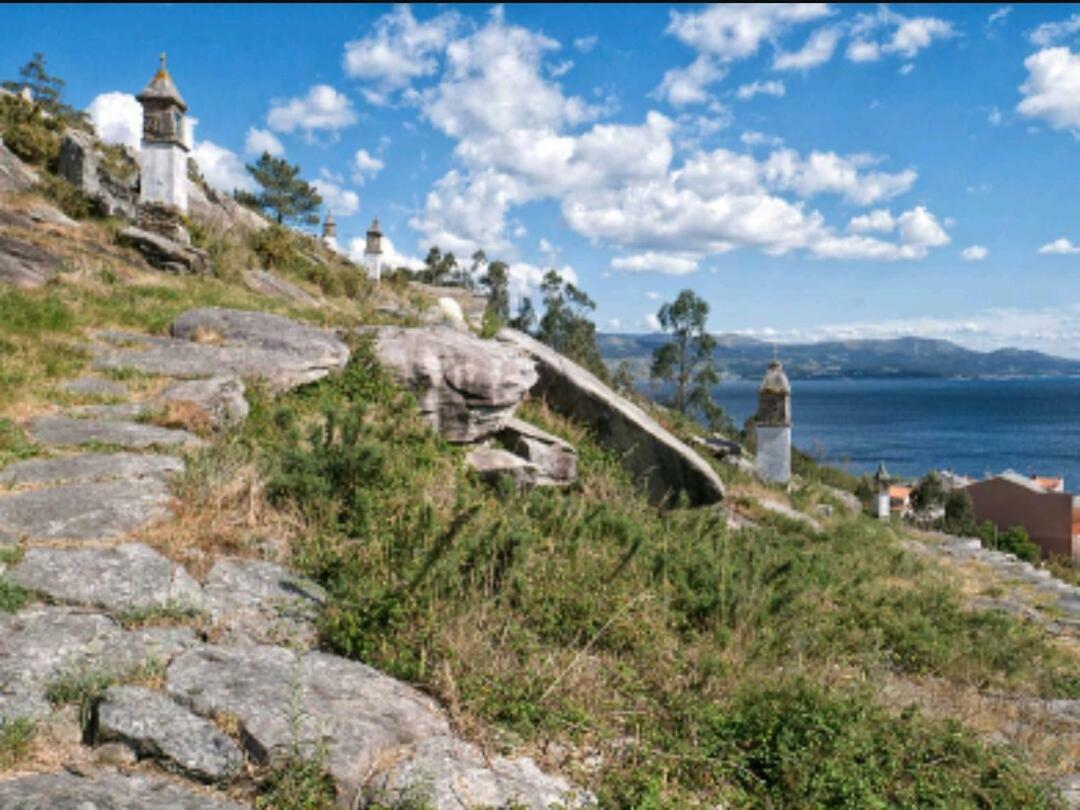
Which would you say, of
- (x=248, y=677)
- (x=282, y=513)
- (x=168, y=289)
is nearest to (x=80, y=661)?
(x=248, y=677)

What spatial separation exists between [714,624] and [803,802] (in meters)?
2.21

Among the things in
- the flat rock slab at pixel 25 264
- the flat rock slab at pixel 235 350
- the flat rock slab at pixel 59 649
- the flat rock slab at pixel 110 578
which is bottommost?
the flat rock slab at pixel 59 649

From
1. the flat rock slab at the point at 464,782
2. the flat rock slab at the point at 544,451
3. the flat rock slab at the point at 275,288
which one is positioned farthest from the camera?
the flat rock slab at the point at 275,288

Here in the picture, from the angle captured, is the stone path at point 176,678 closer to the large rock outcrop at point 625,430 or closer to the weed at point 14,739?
the weed at point 14,739

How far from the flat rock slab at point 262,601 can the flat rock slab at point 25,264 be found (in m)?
7.78

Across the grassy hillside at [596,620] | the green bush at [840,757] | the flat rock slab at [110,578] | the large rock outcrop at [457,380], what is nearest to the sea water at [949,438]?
the large rock outcrop at [457,380]

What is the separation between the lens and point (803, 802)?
3.77m

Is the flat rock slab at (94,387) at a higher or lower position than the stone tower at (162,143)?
lower

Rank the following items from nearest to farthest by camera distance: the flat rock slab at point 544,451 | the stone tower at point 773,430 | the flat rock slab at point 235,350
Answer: the flat rock slab at point 235,350, the flat rock slab at point 544,451, the stone tower at point 773,430

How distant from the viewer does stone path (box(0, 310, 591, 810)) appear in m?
3.04

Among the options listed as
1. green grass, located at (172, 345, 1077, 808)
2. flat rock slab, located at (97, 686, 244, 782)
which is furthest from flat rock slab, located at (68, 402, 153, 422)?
flat rock slab, located at (97, 686, 244, 782)

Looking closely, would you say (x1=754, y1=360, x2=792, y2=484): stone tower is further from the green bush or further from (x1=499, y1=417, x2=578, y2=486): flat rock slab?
the green bush

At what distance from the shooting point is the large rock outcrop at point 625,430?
35.3ft

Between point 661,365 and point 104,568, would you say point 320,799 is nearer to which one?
point 104,568
